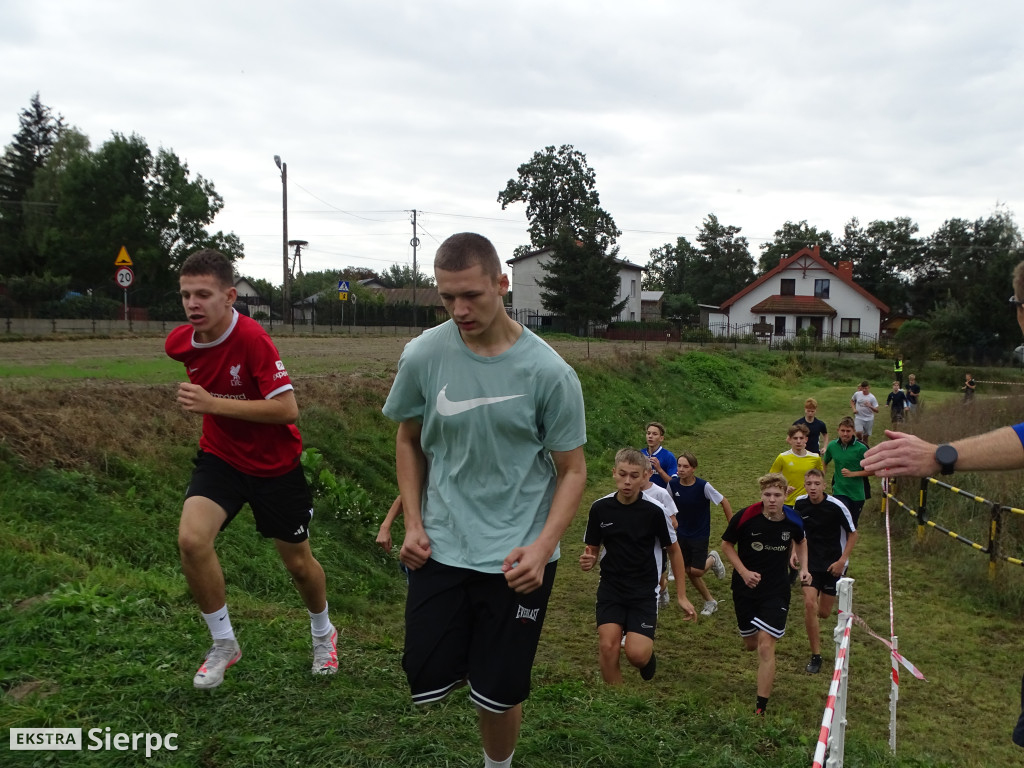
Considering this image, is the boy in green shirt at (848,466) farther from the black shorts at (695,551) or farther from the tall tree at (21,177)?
the tall tree at (21,177)

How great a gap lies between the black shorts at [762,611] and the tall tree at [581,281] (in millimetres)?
55273

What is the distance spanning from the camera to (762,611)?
643 cm

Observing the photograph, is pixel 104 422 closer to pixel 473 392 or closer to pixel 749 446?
pixel 473 392

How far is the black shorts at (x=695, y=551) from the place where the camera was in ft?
28.0

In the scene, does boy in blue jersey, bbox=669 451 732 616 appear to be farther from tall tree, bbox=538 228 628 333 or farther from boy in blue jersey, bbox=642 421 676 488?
tall tree, bbox=538 228 628 333

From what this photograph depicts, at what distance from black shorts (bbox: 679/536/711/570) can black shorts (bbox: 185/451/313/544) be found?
5.28 metres

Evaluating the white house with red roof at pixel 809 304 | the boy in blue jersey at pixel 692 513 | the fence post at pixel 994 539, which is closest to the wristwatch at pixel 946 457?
the boy in blue jersey at pixel 692 513

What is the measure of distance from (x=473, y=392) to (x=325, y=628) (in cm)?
231

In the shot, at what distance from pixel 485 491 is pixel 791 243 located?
99782mm

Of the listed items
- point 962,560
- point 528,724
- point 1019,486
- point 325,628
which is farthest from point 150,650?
point 1019,486

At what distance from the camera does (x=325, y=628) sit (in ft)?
15.1

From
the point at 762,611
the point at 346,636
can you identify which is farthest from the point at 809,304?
the point at 346,636

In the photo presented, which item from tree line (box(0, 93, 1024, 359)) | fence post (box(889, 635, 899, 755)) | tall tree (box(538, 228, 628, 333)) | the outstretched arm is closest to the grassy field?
fence post (box(889, 635, 899, 755))

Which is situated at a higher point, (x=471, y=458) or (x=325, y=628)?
(x=471, y=458)
